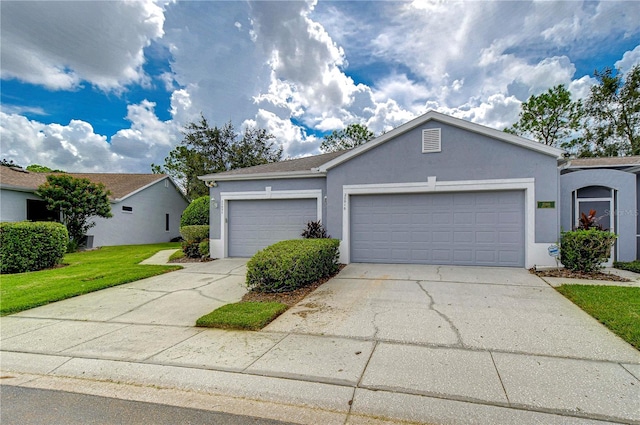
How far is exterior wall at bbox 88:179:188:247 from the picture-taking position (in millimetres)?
18656

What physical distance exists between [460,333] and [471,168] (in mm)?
6244

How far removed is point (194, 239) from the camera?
12594 mm

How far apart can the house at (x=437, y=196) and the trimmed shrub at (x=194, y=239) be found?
12.3ft

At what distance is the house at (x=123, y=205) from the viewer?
595 inches

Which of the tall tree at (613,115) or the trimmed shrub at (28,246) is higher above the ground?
the tall tree at (613,115)

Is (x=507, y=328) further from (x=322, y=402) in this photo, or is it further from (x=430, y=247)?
(x=430, y=247)

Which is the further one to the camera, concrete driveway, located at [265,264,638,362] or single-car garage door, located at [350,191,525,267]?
single-car garage door, located at [350,191,525,267]

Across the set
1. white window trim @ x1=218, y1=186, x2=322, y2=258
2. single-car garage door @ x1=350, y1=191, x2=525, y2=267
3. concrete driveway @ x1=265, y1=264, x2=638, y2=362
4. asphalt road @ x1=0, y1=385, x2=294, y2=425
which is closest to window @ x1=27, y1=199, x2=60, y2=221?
white window trim @ x1=218, y1=186, x2=322, y2=258

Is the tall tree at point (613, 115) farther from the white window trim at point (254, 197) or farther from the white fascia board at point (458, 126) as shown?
the white window trim at point (254, 197)

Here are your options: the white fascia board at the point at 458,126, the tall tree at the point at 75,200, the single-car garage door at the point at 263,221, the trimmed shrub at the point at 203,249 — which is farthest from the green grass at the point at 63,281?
the white fascia board at the point at 458,126

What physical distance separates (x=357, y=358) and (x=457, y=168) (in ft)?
24.4

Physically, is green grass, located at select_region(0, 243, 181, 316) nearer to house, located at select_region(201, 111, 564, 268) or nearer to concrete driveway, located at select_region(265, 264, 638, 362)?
house, located at select_region(201, 111, 564, 268)

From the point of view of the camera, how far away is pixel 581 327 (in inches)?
179

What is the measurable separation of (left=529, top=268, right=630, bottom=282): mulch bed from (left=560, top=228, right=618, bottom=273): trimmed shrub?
19 centimetres
